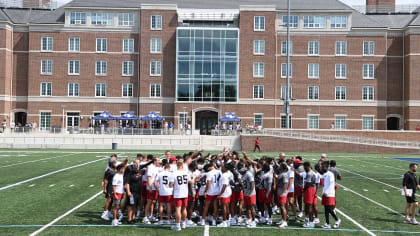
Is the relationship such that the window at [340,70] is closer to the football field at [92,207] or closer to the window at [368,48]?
the window at [368,48]

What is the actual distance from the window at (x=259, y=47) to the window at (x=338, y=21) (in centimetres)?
993

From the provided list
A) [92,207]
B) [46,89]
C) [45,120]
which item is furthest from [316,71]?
[92,207]

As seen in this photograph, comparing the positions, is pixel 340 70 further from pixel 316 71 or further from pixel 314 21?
pixel 314 21

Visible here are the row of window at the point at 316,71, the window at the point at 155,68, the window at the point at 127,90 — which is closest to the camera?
the row of window at the point at 316,71

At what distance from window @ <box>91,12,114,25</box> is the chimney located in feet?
127

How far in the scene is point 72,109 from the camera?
51.6 meters

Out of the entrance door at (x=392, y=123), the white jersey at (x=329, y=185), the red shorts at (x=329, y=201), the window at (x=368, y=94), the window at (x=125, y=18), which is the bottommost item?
the red shorts at (x=329, y=201)

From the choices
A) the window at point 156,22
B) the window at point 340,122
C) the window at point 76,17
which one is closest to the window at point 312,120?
the window at point 340,122

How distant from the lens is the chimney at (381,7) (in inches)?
2311

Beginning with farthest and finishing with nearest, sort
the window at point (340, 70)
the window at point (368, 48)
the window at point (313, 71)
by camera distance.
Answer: the window at point (313, 71) < the window at point (340, 70) < the window at point (368, 48)

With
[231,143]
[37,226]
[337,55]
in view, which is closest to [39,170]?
[37,226]

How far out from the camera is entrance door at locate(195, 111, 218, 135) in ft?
166

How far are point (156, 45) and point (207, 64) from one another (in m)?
7.45

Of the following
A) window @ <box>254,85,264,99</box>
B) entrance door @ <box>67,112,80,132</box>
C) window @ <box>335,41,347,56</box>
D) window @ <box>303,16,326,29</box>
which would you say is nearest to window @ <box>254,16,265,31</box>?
window @ <box>303,16,326,29</box>
